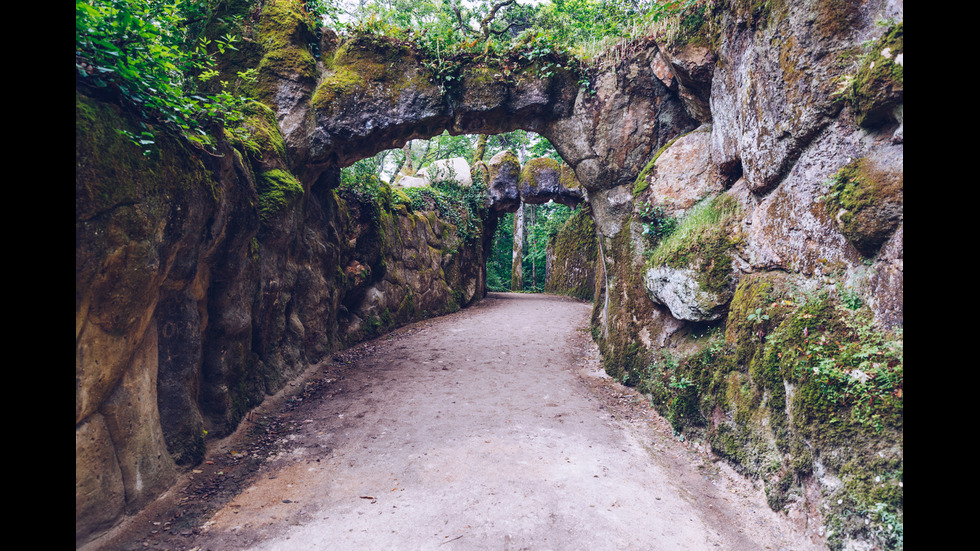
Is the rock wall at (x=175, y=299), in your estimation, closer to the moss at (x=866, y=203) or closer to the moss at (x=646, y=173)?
the moss at (x=646, y=173)

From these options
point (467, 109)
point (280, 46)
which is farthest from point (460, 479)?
point (280, 46)

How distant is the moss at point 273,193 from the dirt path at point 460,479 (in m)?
2.85

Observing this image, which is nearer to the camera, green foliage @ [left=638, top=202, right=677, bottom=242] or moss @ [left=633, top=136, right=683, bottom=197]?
green foliage @ [left=638, top=202, right=677, bottom=242]

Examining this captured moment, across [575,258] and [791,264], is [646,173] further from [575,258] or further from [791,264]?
[575,258]

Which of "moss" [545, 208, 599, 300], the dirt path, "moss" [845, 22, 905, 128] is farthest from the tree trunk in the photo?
"moss" [845, 22, 905, 128]

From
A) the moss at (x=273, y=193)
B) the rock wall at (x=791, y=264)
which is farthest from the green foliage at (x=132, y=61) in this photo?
the rock wall at (x=791, y=264)

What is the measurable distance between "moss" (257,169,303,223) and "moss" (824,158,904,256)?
265 inches

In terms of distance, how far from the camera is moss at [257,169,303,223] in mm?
5996

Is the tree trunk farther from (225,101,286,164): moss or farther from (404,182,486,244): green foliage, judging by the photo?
(225,101,286,164): moss

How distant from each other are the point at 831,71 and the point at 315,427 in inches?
280

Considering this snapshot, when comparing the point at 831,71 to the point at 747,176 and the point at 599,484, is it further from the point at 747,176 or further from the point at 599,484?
the point at 599,484
